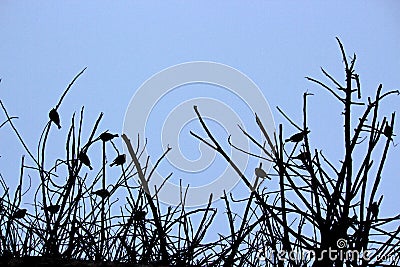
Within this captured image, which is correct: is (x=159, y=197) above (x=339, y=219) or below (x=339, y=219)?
above

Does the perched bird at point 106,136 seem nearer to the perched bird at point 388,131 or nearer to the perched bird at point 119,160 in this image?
the perched bird at point 119,160

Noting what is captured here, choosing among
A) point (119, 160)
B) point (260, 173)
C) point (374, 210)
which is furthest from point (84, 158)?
point (374, 210)

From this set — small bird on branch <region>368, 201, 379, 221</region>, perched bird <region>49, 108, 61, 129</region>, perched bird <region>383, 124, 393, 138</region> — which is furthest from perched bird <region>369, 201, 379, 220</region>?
perched bird <region>49, 108, 61, 129</region>

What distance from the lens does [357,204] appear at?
41.5 inches

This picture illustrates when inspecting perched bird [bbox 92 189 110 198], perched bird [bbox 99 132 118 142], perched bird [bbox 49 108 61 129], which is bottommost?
perched bird [bbox 92 189 110 198]

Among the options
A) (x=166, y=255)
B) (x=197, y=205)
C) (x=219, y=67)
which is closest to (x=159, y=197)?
(x=197, y=205)

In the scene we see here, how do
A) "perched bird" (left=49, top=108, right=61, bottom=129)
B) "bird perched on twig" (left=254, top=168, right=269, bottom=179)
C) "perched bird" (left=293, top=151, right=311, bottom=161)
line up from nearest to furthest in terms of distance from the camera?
"perched bird" (left=293, top=151, right=311, bottom=161) < "bird perched on twig" (left=254, top=168, right=269, bottom=179) < "perched bird" (left=49, top=108, right=61, bottom=129)

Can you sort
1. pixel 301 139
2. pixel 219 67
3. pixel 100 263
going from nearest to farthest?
1. pixel 100 263
2. pixel 301 139
3. pixel 219 67

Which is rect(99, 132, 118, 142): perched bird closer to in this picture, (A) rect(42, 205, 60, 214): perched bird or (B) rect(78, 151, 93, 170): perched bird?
(B) rect(78, 151, 93, 170): perched bird

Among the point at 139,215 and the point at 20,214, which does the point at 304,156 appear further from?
the point at 20,214

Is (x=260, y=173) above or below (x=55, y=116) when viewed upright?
below

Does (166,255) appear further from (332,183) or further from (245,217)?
(332,183)

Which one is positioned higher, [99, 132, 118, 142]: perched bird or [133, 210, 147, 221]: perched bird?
[99, 132, 118, 142]: perched bird

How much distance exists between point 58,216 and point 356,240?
2.20 feet
